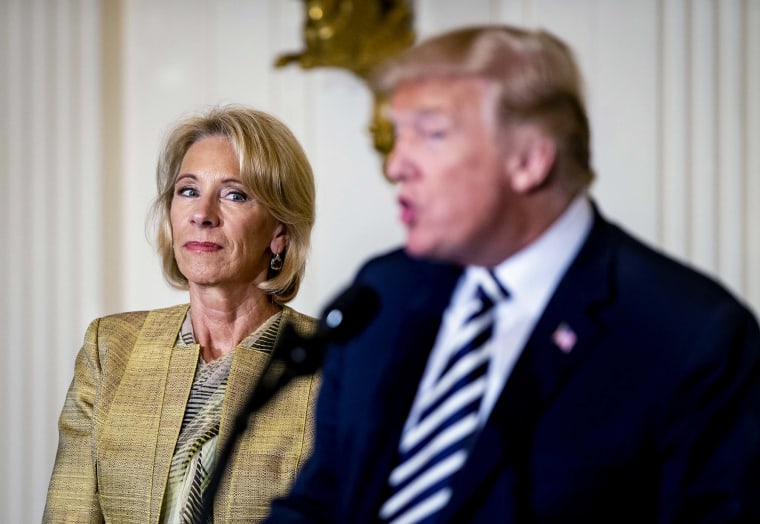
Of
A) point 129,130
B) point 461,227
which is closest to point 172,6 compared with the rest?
point 129,130

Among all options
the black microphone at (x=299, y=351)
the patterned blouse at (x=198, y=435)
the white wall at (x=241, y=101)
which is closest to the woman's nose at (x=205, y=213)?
A: the patterned blouse at (x=198, y=435)

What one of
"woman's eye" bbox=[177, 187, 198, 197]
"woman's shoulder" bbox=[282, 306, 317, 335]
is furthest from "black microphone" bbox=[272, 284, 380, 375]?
"woman's eye" bbox=[177, 187, 198, 197]

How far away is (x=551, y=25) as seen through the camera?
262 cm

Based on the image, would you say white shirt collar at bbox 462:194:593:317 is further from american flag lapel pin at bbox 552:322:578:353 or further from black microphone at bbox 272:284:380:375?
black microphone at bbox 272:284:380:375

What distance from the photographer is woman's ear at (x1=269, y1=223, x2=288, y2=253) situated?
2535mm

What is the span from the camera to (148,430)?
2.36m

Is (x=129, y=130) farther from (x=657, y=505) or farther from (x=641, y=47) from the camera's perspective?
(x=657, y=505)

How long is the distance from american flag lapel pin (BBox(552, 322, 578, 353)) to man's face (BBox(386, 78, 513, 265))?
0.53ft

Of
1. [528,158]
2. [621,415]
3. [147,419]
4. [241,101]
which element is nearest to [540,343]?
[621,415]

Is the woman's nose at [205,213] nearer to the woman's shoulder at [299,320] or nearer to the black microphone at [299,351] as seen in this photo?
the woman's shoulder at [299,320]

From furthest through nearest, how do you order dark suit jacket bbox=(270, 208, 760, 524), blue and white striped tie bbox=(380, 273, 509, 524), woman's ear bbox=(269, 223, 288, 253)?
woman's ear bbox=(269, 223, 288, 253)
blue and white striped tie bbox=(380, 273, 509, 524)
dark suit jacket bbox=(270, 208, 760, 524)

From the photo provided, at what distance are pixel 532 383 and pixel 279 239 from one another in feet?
4.33

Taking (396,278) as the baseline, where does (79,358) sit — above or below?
below

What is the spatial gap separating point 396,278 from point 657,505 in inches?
19.5
